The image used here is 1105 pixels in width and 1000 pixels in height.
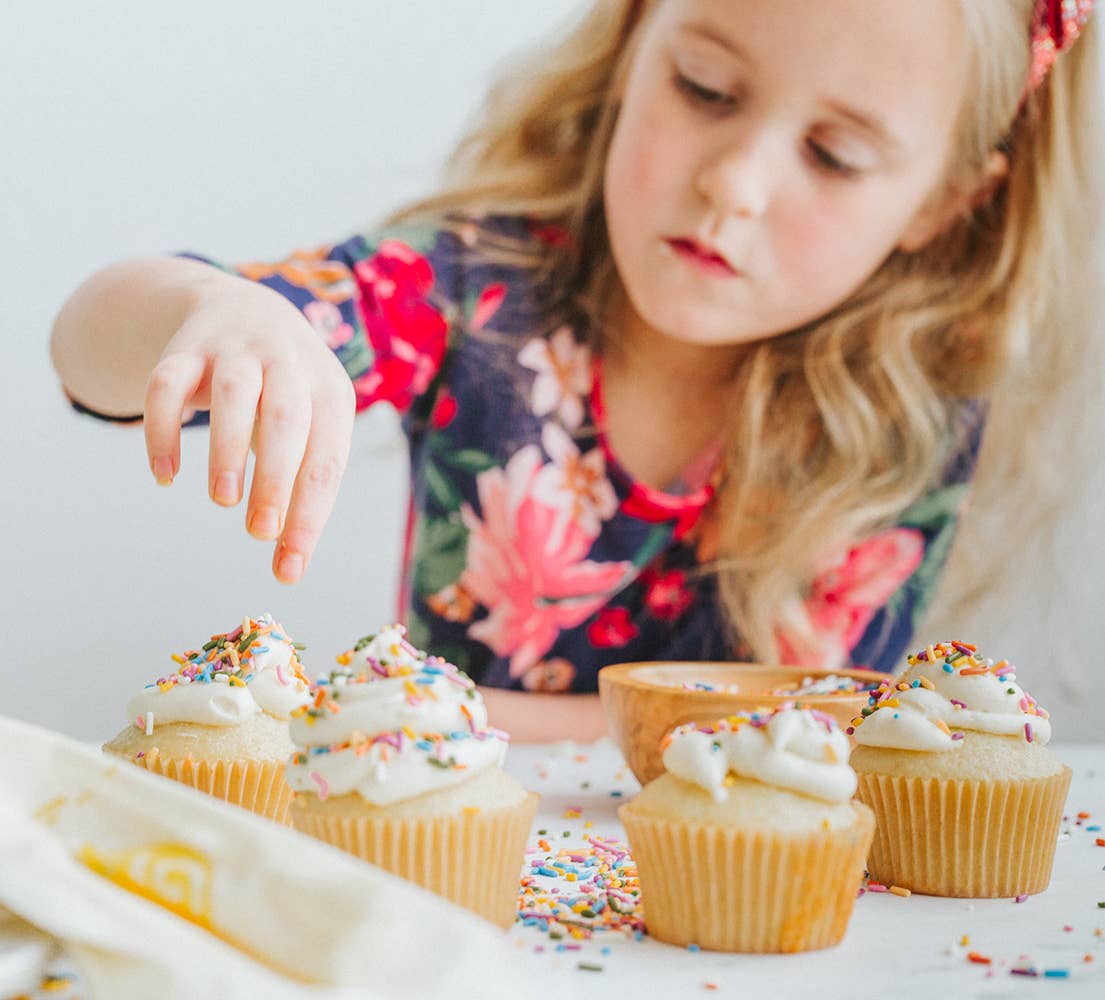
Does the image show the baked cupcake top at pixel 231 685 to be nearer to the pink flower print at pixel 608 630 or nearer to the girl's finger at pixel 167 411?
the girl's finger at pixel 167 411

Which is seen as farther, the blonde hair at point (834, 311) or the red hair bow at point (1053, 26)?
the blonde hair at point (834, 311)

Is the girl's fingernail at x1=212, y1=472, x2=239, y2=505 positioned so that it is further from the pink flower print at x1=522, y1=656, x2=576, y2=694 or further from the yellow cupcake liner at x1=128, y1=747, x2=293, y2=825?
the pink flower print at x1=522, y1=656, x2=576, y2=694

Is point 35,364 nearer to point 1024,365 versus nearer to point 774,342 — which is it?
point 774,342

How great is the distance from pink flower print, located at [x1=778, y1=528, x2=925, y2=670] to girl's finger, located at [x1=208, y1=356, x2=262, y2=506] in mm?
1323

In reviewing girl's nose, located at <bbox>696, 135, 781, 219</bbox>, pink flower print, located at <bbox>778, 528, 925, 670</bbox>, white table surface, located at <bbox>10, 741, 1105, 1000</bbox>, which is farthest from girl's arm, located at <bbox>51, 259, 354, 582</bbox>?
pink flower print, located at <bbox>778, 528, 925, 670</bbox>

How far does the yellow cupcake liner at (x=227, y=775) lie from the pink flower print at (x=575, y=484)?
42.3 inches

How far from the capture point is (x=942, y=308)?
2.14m

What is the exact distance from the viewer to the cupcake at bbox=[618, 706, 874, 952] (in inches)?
32.9

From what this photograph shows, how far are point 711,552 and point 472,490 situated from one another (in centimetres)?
38

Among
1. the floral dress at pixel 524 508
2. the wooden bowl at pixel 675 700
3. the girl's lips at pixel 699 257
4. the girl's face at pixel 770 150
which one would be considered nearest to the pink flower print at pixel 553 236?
the floral dress at pixel 524 508

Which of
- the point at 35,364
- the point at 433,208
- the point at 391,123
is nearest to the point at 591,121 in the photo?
the point at 433,208

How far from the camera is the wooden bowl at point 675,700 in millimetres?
1137

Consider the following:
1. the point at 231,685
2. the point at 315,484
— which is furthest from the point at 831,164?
the point at 231,685

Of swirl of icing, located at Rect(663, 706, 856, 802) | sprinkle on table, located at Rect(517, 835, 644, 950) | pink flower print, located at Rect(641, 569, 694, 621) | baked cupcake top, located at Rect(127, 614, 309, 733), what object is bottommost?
pink flower print, located at Rect(641, 569, 694, 621)
